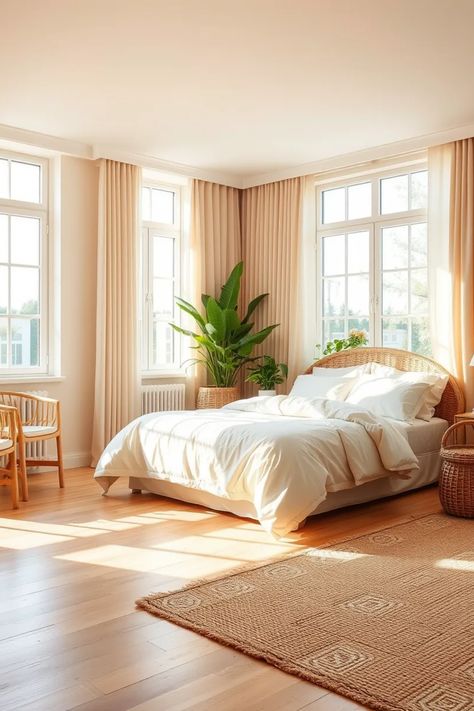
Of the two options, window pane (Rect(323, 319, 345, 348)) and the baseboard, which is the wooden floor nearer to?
the baseboard

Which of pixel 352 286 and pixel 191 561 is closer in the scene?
pixel 191 561

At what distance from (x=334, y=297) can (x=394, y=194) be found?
1.12 metres

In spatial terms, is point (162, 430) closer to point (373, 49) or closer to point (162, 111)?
point (162, 111)

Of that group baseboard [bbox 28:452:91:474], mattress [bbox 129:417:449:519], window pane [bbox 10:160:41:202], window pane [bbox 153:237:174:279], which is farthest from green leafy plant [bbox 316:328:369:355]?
window pane [bbox 10:160:41:202]

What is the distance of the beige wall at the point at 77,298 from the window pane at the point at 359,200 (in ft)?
7.85

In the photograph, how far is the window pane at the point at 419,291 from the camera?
5898 millimetres

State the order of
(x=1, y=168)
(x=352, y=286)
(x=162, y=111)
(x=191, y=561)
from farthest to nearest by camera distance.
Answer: (x=352, y=286)
(x=1, y=168)
(x=162, y=111)
(x=191, y=561)

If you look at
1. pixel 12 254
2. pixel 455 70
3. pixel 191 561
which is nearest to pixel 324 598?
pixel 191 561

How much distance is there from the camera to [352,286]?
6.45 m

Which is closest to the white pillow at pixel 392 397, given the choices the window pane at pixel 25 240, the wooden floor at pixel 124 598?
the wooden floor at pixel 124 598

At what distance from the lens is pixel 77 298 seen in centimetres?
604

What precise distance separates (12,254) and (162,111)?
183 cm

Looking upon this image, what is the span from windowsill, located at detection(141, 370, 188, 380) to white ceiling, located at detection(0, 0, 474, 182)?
2084mm

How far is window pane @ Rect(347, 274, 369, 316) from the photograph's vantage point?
6332mm
